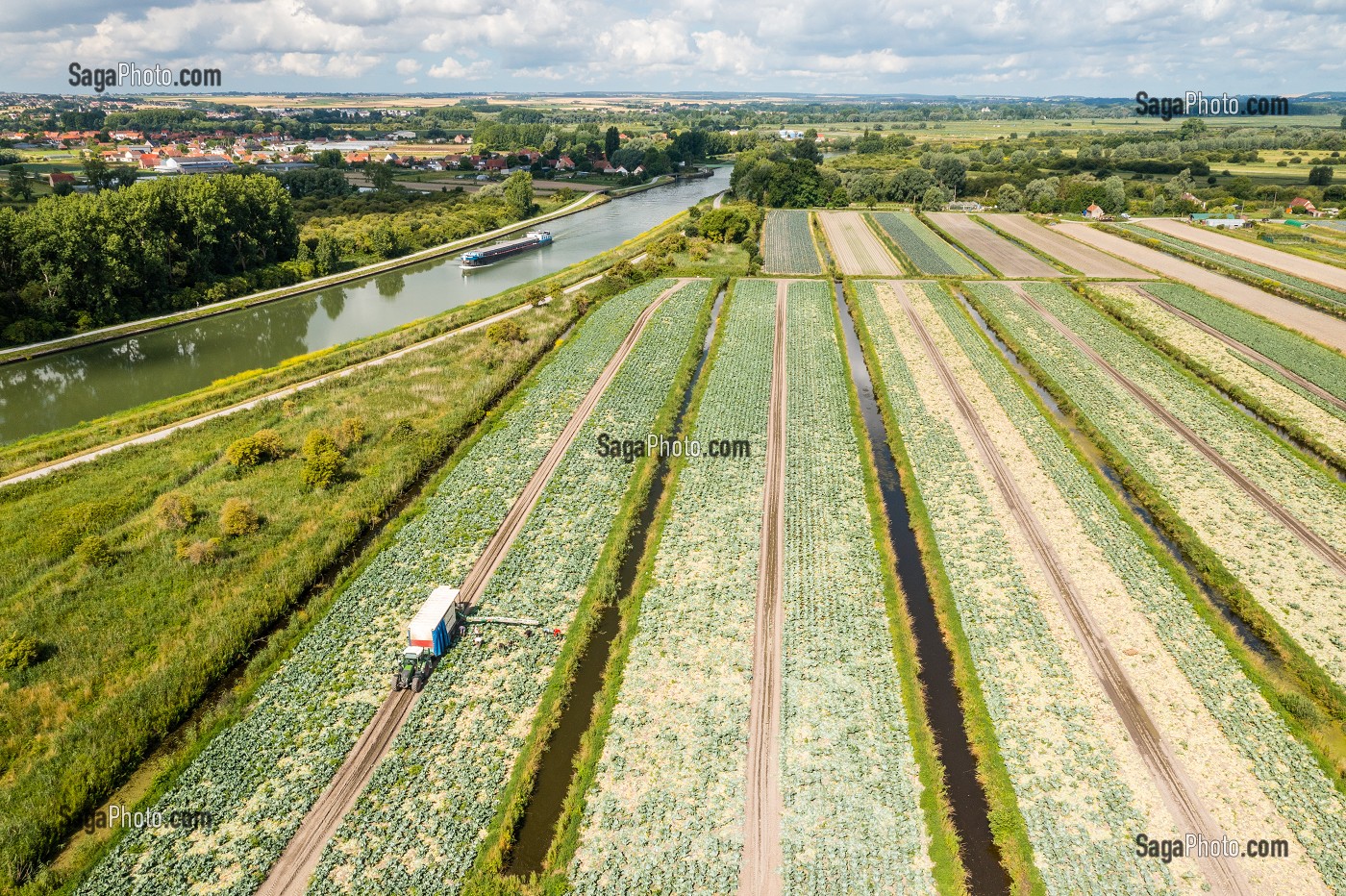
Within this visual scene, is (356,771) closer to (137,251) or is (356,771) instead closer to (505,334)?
(505,334)

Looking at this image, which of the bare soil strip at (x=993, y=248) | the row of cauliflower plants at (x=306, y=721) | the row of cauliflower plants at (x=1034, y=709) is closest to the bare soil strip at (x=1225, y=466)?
the row of cauliflower plants at (x=1034, y=709)

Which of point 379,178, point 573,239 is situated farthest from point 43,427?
point 379,178

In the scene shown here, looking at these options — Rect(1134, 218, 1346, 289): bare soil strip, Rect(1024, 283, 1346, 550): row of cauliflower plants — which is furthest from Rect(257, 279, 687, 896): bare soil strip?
Rect(1134, 218, 1346, 289): bare soil strip

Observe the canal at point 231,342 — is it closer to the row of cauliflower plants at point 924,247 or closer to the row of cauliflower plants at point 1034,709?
the row of cauliflower plants at point 924,247

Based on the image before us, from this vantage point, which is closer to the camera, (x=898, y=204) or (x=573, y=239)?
(x=573, y=239)

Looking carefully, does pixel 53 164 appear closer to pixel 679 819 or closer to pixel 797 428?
pixel 797 428
